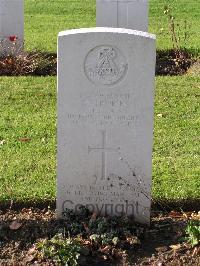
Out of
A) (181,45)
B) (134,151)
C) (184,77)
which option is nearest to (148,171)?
(134,151)

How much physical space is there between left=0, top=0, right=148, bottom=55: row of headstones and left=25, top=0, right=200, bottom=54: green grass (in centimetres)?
55

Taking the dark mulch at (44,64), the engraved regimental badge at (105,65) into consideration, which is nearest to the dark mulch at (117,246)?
the engraved regimental badge at (105,65)

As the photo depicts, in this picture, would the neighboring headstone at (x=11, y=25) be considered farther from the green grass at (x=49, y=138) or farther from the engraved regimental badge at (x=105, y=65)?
the engraved regimental badge at (x=105, y=65)

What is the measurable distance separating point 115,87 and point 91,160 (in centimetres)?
57

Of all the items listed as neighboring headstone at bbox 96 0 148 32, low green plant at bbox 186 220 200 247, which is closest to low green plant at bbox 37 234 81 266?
low green plant at bbox 186 220 200 247

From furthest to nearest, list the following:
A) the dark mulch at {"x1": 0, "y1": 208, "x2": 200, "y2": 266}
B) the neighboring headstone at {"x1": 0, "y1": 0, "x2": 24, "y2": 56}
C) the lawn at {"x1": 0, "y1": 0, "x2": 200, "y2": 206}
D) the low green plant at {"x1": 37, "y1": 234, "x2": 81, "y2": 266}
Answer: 1. the neighboring headstone at {"x1": 0, "y1": 0, "x2": 24, "y2": 56}
2. the lawn at {"x1": 0, "y1": 0, "x2": 200, "y2": 206}
3. the dark mulch at {"x1": 0, "y1": 208, "x2": 200, "y2": 266}
4. the low green plant at {"x1": 37, "y1": 234, "x2": 81, "y2": 266}

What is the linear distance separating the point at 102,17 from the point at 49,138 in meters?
4.83

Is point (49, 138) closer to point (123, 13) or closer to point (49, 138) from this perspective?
point (49, 138)

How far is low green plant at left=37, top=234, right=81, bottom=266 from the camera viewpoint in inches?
174

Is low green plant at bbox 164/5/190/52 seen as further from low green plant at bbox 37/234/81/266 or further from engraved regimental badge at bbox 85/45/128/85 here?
low green plant at bbox 37/234/81/266

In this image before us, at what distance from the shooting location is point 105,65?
15.8 ft

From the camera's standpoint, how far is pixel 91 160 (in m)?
5.00

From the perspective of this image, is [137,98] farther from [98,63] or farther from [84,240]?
[84,240]

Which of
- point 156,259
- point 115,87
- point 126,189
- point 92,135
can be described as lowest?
point 156,259
